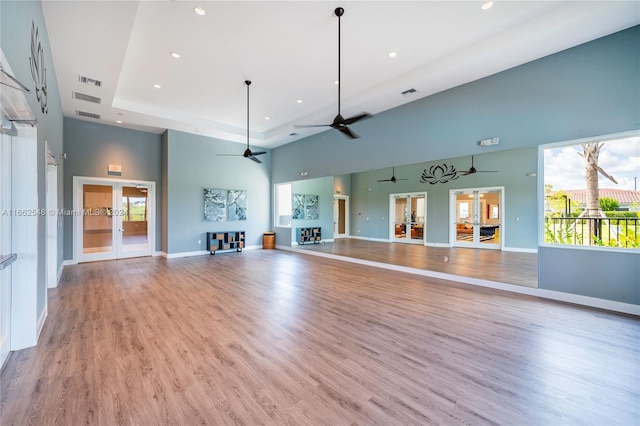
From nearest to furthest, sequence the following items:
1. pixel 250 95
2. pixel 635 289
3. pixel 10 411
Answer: pixel 10 411 → pixel 635 289 → pixel 250 95

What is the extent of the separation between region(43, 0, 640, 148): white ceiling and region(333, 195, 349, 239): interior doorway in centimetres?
307

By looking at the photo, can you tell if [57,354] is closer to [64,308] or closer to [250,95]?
[64,308]

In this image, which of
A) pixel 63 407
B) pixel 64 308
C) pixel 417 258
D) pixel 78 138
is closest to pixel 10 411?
pixel 63 407

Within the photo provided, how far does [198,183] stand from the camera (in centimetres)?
869

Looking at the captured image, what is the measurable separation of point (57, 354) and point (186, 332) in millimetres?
1142

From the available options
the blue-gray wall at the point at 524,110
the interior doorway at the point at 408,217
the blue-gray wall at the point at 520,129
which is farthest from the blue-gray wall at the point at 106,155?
the interior doorway at the point at 408,217

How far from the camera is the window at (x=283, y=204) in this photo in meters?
9.97

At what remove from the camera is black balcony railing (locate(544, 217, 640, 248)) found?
12.4 feet

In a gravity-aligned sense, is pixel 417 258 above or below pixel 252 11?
below

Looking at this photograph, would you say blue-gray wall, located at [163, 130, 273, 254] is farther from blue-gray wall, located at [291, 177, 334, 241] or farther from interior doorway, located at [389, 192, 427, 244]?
interior doorway, located at [389, 192, 427, 244]

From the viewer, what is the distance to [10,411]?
74.4 inches

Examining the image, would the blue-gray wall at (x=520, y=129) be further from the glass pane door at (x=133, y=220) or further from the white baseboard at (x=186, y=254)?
the glass pane door at (x=133, y=220)

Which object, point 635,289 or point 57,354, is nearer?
point 57,354

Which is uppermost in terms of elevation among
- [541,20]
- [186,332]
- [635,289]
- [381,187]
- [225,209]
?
[541,20]
